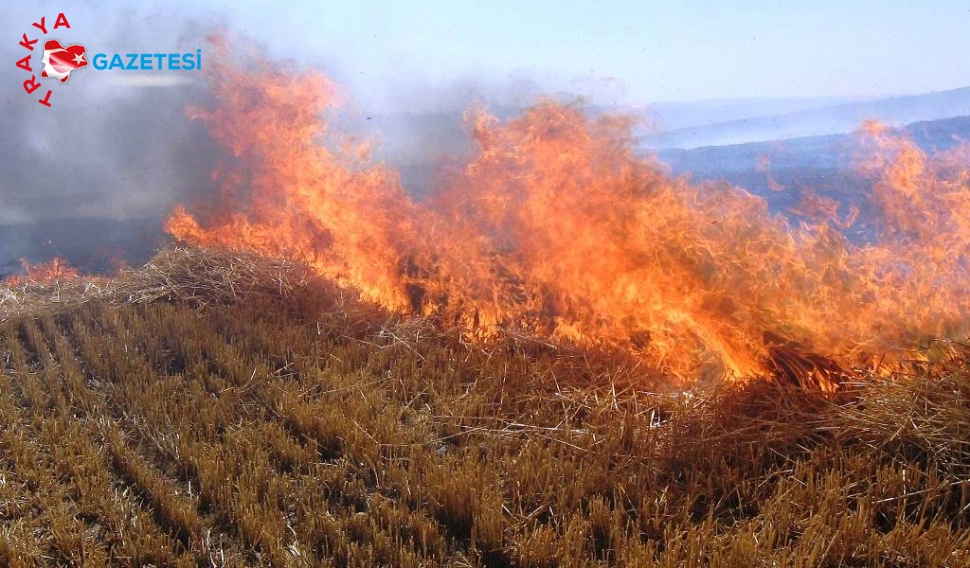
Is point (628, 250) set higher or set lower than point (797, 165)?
lower

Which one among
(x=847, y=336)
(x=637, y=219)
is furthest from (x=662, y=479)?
(x=637, y=219)

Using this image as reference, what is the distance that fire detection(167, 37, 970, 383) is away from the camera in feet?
14.3

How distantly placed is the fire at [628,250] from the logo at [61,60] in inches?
299

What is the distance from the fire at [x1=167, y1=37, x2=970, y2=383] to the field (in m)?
0.62

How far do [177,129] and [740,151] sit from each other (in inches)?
531

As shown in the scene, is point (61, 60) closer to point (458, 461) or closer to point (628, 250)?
point (628, 250)

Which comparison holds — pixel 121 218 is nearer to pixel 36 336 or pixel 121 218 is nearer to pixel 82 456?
pixel 36 336

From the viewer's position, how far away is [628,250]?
5.44 meters

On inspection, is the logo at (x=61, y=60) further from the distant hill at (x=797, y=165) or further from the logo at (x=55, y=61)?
the distant hill at (x=797, y=165)

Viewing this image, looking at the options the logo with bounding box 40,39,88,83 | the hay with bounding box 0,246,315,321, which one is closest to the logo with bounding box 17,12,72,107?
the logo with bounding box 40,39,88,83

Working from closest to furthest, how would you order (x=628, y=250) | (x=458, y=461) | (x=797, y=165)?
(x=458, y=461) < (x=628, y=250) < (x=797, y=165)

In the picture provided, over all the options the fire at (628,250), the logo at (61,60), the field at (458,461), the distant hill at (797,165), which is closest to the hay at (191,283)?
the fire at (628,250)

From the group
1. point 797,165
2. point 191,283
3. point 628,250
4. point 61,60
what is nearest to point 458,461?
point 628,250

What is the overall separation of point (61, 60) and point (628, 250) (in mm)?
13264
